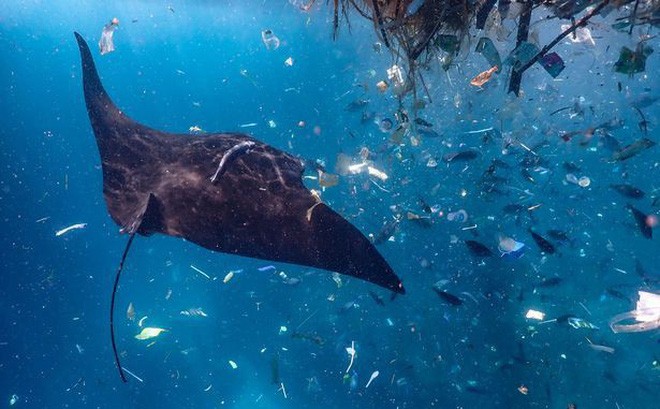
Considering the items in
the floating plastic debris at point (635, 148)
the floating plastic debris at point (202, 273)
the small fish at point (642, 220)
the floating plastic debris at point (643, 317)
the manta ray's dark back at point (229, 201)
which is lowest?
the floating plastic debris at point (202, 273)

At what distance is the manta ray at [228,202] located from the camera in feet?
9.54

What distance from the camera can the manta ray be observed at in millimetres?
2908

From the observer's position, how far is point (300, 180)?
12.4ft

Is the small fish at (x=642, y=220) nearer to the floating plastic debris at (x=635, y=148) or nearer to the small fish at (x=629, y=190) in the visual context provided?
the floating plastic debris at (x=635, y=148)

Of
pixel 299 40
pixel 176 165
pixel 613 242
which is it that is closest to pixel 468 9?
pixel 176 165

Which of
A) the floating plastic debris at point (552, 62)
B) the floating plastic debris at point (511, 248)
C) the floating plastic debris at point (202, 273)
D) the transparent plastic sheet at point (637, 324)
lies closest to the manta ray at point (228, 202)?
the transparent plastic sheet at point (637, 324)

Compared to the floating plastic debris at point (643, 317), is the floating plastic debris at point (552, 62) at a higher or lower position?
higher

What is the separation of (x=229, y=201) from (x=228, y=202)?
0.6 inches

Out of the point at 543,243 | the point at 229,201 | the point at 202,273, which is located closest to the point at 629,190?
the point at 543,243

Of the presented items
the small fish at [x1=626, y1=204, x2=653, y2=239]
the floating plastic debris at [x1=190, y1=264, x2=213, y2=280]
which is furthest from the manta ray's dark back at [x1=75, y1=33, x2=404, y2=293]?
the floating plastic debris at [x1=190, y1=264, x2=213, y2=280]

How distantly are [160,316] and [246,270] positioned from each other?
5410mm

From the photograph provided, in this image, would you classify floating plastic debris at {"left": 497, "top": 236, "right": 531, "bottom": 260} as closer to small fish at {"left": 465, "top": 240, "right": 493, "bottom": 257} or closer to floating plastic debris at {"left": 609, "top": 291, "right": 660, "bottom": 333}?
small fish at {"left": 465, "top": 240, "right": 493, "bottom": 257}

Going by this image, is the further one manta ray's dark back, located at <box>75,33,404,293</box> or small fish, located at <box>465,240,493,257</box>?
small fish, located at <box>465,240,493,257</box>

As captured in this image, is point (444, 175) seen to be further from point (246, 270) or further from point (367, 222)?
point (246, 270)
